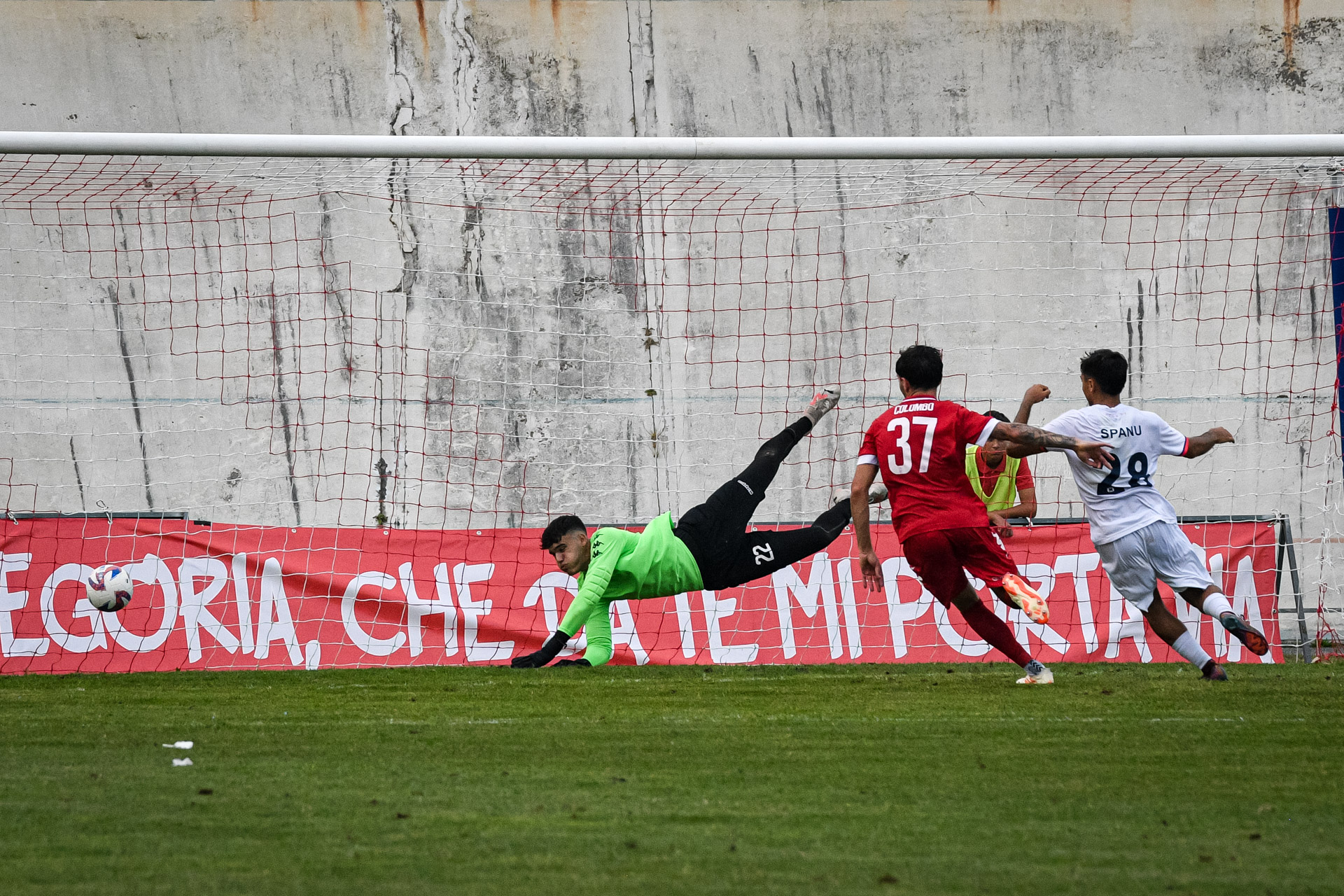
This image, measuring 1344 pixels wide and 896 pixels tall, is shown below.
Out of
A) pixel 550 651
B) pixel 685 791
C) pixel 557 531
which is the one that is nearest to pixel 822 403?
pixel 557 531

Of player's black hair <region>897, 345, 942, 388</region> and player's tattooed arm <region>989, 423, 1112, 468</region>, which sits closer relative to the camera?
player's tattooed arm <region>989, 423, 1112, 468</region>

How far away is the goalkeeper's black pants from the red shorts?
1138 millimetres

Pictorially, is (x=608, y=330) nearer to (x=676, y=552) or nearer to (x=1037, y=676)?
(x=676, y=552)

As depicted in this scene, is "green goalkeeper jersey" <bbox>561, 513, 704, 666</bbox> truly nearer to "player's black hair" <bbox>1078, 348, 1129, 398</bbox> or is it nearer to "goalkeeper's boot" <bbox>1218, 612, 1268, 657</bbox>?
"player's black hair" <bbox>1078, 348, 1129, 398</bbox>

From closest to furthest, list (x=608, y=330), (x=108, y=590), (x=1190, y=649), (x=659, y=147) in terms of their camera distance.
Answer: (x=1190, y=649), (x=108, y=590), (x=659, y=147), (x=608, y=330)

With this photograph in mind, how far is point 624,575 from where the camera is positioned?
22.1 feet

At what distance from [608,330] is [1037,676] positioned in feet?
17.0

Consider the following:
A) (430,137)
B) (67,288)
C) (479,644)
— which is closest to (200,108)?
(67,288)

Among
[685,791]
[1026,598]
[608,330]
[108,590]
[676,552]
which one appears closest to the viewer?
[685,791]

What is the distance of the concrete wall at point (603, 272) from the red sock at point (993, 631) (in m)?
4.15

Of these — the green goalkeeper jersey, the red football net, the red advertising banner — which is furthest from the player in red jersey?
the red football net

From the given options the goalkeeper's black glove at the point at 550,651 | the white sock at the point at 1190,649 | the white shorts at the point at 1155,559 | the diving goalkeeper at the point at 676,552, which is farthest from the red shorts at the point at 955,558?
the goalkeeper's black glove at the point at 550,651

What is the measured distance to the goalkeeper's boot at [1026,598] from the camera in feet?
17.0

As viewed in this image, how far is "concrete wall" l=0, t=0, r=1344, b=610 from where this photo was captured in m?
9.88
